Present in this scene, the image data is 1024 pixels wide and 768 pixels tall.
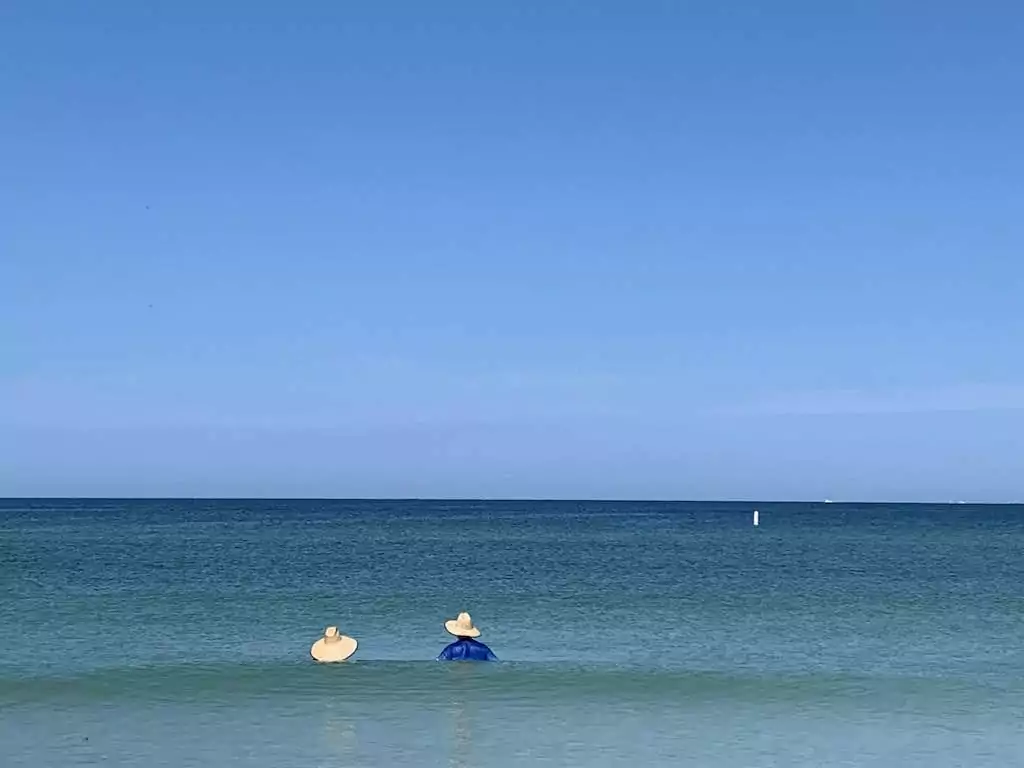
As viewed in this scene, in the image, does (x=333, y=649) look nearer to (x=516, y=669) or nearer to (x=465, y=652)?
(x=465, y=652)

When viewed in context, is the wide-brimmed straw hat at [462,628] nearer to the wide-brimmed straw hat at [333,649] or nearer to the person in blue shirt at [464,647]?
the person in blue shirt at [464,647]

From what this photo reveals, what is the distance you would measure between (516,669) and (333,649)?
10.0ft

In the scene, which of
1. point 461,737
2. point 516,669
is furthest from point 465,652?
point 461,737

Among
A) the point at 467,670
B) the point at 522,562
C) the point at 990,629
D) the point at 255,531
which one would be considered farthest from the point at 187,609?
the point at 255,531

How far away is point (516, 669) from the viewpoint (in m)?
22.9

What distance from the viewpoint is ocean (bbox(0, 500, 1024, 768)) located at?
54.2 feet

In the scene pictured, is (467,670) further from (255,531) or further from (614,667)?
(255,531)

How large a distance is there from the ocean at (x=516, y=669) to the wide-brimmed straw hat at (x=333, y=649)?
0.23 metres

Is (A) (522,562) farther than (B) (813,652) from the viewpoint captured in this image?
Yes

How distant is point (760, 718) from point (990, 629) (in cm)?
1337

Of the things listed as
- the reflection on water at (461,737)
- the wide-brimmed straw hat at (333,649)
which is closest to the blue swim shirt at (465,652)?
the wide-brimmed straw hat at (333,649)

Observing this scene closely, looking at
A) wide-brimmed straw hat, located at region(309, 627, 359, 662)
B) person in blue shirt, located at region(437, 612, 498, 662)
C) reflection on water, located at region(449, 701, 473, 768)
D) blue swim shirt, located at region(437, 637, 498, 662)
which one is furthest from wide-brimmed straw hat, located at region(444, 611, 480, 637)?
reflection on water, located at region(449, 701, 473, 768)

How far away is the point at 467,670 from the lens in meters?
22.2

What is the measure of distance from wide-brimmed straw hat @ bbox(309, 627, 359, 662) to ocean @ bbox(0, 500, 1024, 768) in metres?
0.23
